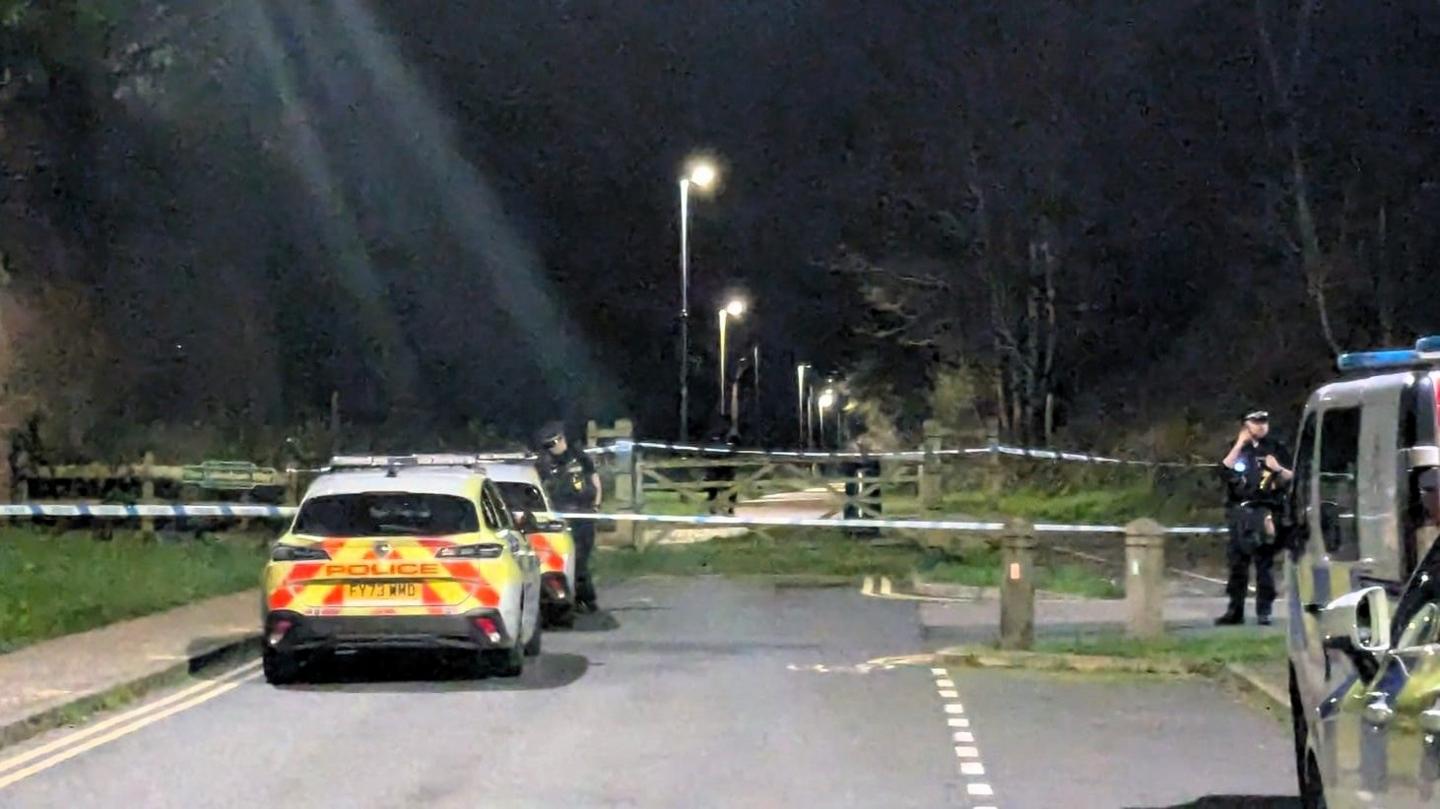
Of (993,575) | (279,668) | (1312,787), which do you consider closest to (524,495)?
(279,668)

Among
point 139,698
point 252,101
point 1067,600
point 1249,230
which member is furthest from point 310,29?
point 139,698

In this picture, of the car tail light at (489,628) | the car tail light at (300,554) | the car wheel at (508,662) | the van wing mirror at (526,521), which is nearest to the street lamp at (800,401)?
the van wing mirror at (526,521)

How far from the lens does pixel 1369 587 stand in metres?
6.93

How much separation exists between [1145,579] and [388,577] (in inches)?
251

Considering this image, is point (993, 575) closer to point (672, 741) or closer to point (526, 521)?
point (526, 521)

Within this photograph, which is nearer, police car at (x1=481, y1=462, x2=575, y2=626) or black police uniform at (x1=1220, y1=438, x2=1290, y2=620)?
black police uniform at (x1=1220, y1=438, x2=1290, y2=620)

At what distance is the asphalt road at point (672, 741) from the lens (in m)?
10.3

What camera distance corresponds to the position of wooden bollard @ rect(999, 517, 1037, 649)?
1620 centimetres

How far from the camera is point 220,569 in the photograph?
24.3 meters

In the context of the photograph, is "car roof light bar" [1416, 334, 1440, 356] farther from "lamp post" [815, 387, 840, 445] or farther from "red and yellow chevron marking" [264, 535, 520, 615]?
"lamp post" [815, 387, 840, 445]

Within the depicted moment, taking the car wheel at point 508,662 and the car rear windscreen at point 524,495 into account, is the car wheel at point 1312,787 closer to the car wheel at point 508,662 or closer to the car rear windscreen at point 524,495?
the car wheel at point 508,662

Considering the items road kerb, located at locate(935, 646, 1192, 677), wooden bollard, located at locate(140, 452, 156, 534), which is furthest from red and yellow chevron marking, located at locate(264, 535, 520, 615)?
wooden bollard, located at locate(140, 452, 156, 534)

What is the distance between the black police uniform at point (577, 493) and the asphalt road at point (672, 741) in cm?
390

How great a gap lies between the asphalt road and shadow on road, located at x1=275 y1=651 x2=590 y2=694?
0.13 ft
